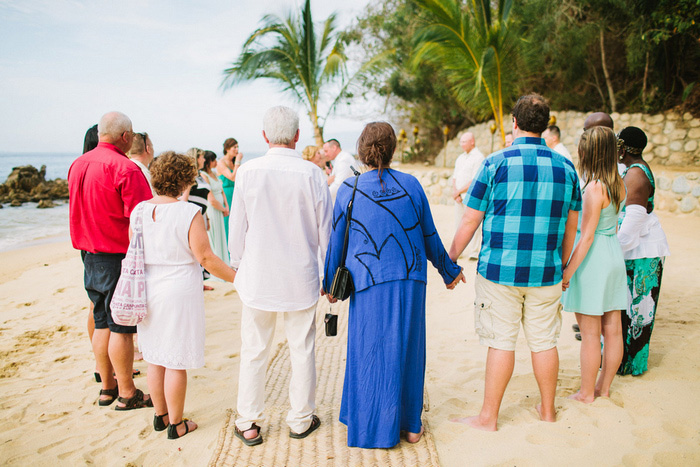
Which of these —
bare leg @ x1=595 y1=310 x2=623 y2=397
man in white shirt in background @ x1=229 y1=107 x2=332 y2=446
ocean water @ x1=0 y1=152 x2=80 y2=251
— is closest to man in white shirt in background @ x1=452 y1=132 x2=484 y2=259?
bare leg @ x1=595 y1=310 x2=623 y2=397

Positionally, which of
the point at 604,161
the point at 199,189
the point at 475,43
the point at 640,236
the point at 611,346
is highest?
the point at 475,43

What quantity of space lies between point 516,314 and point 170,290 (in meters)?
1.97

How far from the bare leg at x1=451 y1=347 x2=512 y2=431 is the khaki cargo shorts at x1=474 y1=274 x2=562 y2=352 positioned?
5 cm

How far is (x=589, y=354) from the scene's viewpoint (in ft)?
9.37

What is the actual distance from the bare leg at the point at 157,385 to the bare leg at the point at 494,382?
73.8 inches

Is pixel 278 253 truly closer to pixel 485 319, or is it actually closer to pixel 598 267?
pixel 485 319

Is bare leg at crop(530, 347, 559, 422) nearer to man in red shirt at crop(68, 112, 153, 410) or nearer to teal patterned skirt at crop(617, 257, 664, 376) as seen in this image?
teal patterned skirt at crop(617, 257, 664, 376)

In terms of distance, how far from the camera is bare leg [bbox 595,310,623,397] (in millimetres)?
2936

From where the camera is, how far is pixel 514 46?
983 centimetres

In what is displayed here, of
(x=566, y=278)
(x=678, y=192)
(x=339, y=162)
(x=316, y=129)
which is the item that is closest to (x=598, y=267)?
(x=566, y=278)

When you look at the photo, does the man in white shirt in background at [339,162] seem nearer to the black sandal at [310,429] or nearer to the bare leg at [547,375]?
the black sandal at [310,429]

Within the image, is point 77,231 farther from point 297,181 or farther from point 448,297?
point 448,297

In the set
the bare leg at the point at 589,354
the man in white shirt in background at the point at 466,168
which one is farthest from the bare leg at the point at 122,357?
the man in white shirt in background at the point at 466,168

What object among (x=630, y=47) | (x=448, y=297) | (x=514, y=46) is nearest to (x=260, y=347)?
(x=448, y=297)
